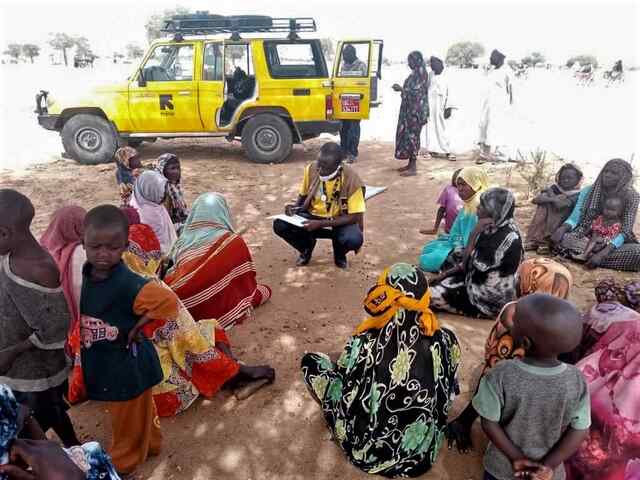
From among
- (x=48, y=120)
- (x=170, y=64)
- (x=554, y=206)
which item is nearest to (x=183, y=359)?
(x=554, y=206)

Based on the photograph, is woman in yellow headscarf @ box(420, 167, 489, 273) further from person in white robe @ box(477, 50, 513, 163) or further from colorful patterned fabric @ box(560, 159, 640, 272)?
person in white robe @ box(477, 50, 513, 163)

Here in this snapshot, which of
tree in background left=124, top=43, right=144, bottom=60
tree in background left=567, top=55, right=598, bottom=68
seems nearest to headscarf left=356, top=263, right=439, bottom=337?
tree in background left=567, top=55, right=598, bottom=68

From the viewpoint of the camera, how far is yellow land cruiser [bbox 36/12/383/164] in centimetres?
791

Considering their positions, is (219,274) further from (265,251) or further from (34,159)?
(34,159)

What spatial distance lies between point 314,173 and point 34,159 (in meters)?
6.58

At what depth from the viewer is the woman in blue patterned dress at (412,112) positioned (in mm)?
7629

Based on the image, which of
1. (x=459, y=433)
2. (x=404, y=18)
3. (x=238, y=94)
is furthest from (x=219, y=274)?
(x=404, y=18)

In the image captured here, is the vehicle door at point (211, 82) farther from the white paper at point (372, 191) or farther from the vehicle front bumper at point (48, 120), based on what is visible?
the white paper at point (372, 191)

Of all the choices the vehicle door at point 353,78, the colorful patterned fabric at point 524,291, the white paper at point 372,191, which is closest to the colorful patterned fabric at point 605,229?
the colorful patterned fabric at point 524,291

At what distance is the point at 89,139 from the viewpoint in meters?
8.23

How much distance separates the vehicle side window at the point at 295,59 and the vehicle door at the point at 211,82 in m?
0.78

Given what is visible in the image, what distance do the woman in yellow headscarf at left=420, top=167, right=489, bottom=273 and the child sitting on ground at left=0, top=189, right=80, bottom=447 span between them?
312 centimetres

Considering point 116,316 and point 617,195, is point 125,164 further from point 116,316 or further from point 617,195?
point 617,195

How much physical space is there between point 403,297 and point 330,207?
2438 millimetres
